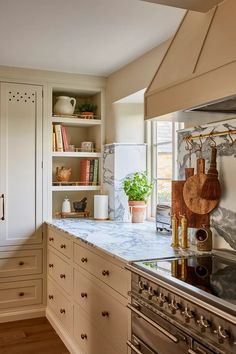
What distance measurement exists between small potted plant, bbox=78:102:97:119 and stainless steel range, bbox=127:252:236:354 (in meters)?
2.20

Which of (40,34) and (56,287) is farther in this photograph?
(56,287)

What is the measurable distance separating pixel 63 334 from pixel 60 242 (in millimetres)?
736

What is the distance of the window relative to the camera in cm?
350

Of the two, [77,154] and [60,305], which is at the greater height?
[77,154]

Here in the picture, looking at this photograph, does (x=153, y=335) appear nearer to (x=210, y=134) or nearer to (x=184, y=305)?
(x=184, y=305)

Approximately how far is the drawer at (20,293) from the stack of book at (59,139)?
50.6 inches

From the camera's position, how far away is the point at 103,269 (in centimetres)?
241

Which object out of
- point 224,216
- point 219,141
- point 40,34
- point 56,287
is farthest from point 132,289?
point 40,34

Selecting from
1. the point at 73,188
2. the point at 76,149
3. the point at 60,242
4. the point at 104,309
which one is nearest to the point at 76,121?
the point at 76,149

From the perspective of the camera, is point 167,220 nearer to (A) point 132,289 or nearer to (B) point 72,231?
(B) point 72,231

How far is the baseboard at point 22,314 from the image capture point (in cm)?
364

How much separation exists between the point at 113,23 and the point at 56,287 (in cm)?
220

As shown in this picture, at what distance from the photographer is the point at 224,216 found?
2.26m

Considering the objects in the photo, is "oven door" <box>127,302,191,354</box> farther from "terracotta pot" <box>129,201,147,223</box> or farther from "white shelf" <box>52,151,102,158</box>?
"white shelf" <box>52,151,102,158</box>
